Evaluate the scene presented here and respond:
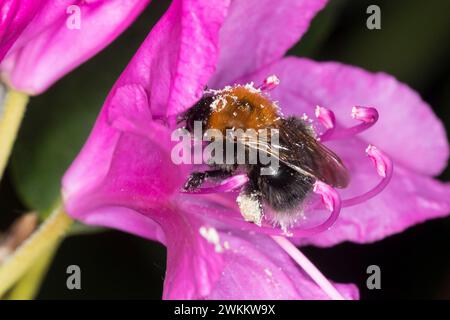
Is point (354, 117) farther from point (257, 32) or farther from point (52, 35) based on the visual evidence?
point (52, 35)

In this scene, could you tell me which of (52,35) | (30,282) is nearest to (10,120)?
(52,35)

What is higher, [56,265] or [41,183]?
[41,183]

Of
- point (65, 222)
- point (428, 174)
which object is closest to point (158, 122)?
point (65, 222)

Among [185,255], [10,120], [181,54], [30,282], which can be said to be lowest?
[30,282]

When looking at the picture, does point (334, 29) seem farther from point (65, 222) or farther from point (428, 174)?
point (65, 222)

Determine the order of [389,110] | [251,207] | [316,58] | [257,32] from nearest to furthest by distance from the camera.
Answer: [251,207] < [257,32] < [389,110] < [316,58]

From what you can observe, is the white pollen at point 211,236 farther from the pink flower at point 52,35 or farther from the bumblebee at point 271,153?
the pink flower at point 52,35

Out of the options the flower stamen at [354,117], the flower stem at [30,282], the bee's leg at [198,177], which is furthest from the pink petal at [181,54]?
the flower stem at [30,282]

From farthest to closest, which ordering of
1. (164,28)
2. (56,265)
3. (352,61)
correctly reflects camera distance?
(352,61), (56,265), (164,28)
